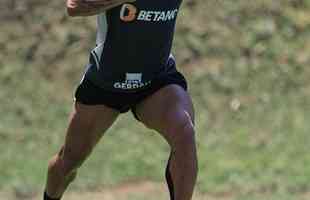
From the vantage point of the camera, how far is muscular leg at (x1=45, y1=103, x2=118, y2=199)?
520 centimetres

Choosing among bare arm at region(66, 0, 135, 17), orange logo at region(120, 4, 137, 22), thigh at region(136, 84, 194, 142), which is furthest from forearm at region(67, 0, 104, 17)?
thigh at region(136, 84, 194, 142)

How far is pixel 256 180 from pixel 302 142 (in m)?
0.96

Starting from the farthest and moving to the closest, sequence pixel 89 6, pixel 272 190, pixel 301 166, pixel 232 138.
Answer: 1. pixel 232 138
2. pixel 301 166
3. pixel 272 190
4. pixel 89 6

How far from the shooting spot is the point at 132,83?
5074 mm

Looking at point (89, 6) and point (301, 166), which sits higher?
point (89, 6)

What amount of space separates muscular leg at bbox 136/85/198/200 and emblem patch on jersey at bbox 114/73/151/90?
102 mm

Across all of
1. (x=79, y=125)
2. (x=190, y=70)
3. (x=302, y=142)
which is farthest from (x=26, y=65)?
(x=79, y=125)

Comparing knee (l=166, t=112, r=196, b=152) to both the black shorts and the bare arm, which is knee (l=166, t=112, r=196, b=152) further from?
the bare arm

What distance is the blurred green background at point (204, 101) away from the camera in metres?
8.37

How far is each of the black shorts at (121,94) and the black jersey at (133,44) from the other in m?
0.03

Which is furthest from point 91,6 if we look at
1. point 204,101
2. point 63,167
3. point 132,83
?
point 204,101

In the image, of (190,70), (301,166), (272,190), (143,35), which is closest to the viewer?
(143,35)

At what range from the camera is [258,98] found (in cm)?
968

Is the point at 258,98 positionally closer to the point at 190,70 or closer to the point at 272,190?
the point at 190,70
